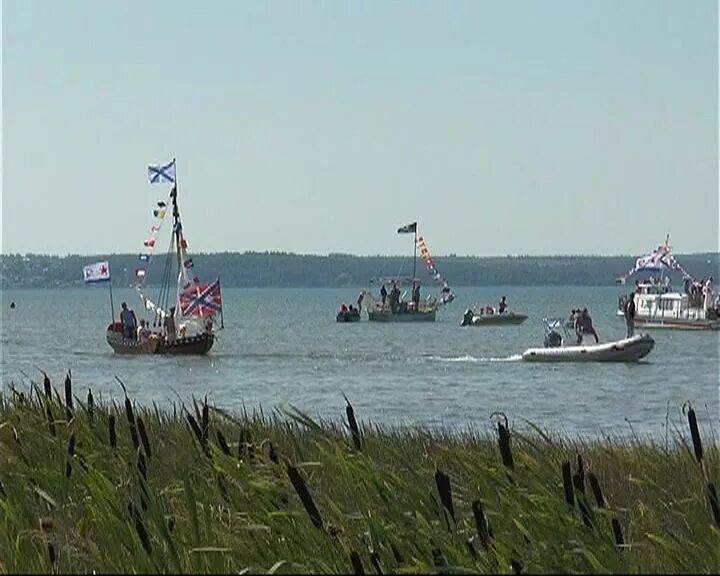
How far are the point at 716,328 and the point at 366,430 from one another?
2864 inches

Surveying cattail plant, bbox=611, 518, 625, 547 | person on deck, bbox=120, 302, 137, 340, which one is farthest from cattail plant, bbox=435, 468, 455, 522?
person on deck, bbox=120, 302, 137, 340

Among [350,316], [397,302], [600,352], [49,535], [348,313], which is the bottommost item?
[350,316]

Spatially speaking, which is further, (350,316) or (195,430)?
(350,316)

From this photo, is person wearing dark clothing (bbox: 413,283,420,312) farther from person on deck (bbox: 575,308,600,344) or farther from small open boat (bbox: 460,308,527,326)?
person on deck (bbox: 575,308,600,344)

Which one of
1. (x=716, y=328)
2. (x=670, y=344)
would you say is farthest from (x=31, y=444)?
(x=716, y=328)

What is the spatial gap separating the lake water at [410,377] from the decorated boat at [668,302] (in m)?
2.82

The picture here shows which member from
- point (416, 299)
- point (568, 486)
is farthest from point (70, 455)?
point (416, 299)

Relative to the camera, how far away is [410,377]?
153 ft

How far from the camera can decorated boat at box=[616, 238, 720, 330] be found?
8494 centimetres

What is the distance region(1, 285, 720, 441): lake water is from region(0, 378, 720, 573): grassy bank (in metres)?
7.22

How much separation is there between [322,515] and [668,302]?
8219 centimetres

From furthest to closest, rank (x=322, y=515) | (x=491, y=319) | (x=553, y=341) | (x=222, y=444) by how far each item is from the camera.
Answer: (x=491, y=319) → (x=553, y=341) → (x=222, y=444) → (x=322, y=515)

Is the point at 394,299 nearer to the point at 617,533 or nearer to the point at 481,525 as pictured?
the point at 617,533

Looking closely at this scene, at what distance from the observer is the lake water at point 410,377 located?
3278cm
